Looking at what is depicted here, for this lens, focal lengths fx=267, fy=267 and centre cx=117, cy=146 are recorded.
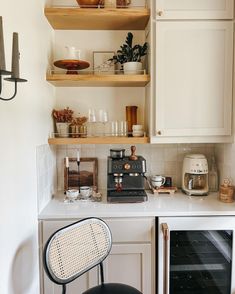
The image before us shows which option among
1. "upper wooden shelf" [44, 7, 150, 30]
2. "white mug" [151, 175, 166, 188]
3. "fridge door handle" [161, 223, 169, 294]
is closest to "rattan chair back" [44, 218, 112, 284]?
"fridge door handle" [161, 223, 169, 294]

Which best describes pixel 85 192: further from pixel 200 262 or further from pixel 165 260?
pixel 200 262

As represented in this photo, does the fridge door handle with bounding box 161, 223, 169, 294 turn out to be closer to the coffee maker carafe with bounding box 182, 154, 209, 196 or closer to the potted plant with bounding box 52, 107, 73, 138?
the coffee maker carafe with bounding box 182, 154, 209, 196

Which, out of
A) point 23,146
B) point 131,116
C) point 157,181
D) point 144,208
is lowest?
point 144,208

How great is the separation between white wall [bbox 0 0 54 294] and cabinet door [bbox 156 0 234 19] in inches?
34.2

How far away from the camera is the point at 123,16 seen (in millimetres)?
1823

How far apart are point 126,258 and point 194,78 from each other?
126 cm

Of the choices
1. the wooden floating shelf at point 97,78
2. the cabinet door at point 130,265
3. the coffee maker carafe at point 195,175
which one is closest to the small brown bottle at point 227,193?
the coffee maker carafe at point 195,175

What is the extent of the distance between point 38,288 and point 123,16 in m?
1.84

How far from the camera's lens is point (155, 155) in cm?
220

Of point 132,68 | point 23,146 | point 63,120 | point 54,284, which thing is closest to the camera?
point 23,146

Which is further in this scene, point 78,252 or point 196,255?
point 196,255

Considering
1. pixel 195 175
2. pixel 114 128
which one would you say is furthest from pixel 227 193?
pixel 114 128

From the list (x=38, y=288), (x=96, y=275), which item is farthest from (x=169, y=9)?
(x=38, y=288)

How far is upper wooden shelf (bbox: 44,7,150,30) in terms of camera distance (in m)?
1.79
